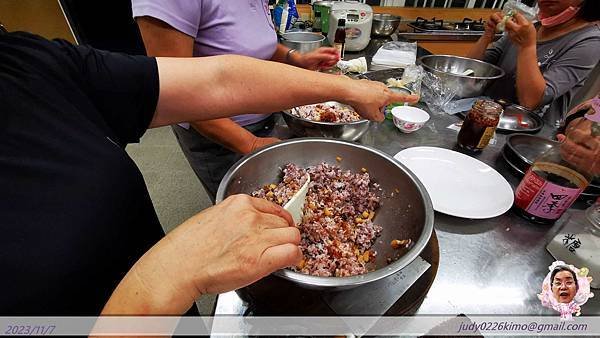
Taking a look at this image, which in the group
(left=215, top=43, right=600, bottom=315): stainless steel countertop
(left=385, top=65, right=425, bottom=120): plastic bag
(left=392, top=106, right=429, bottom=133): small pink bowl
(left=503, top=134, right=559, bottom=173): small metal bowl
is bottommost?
(left=215, top=43, right=600, bottom=315): stainless steel countertop

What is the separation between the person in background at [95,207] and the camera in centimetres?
Answer: 47

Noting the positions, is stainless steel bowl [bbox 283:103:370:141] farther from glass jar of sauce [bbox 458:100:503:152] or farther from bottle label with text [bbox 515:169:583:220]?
bottle label with text [bbox 515:169:583:220]

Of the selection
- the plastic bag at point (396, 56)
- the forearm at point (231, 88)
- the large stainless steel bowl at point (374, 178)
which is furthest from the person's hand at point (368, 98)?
the plastic bag at point (396, 56)

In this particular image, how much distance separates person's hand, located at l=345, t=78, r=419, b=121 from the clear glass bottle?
0.48 m

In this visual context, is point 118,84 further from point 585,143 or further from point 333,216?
point 585,143

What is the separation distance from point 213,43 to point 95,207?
0.75m

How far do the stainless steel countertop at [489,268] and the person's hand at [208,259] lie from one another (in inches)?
6.8

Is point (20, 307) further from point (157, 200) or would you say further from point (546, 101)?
point (546, 101)

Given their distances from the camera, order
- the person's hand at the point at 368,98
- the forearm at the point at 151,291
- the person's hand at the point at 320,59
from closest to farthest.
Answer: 1. the forearm at the point at 151,291
2. the person's hand at the point at 368,98
3. the person's hand at the point at 320,59

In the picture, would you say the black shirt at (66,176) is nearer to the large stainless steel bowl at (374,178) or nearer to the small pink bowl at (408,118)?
the large stainless steel bowl at (374,178)

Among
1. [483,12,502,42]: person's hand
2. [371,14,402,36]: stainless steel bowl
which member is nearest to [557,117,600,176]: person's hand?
[483,12,502,42]: person's hand

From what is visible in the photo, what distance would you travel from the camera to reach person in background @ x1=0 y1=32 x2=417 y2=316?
1.55 ft

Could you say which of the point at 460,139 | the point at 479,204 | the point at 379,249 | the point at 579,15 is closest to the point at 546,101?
the point at 579,15

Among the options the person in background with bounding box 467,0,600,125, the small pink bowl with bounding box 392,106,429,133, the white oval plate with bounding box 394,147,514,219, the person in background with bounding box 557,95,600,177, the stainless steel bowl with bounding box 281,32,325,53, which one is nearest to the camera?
the person in background with bounding box 557,95,600,177
